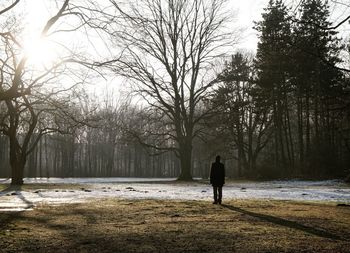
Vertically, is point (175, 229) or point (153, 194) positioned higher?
point (153, 194)

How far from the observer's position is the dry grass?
28.2ft

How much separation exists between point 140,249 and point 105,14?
221 inches

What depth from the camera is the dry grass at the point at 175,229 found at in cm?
859

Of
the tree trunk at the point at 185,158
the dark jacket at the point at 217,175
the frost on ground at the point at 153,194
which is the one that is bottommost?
the frost on ground at the point at 153,194

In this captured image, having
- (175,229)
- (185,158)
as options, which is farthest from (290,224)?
(185,158)

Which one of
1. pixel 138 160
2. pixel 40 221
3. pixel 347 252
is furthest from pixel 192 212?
pixel 138 160

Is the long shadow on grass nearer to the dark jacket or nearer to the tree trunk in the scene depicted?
the dark jacket

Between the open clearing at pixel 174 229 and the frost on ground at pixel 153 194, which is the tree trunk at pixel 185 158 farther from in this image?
the open clearing at pixel 174 229

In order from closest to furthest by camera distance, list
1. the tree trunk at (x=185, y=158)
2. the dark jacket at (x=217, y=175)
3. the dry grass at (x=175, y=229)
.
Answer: the dry grass at (x=175, y=229) < the dark jacket at (x=217, y=175) < the tree trunk at (x=185, y=158)

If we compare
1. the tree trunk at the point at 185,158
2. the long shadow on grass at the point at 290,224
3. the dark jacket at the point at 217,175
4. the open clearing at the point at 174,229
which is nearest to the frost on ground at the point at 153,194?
the dark jacket at the point at 217,175

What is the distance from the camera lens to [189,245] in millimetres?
8703

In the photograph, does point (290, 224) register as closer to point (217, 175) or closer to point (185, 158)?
point (217, 175)

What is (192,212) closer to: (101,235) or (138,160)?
(101,235)

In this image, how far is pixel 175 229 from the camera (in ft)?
35.1
